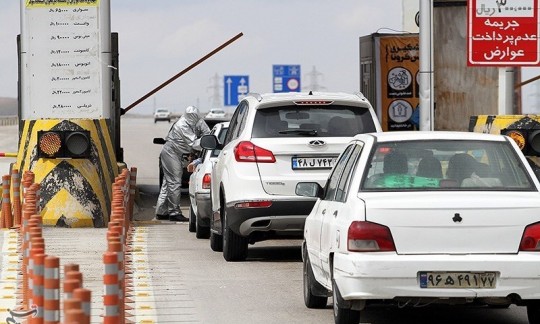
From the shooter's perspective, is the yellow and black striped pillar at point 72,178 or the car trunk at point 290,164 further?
the yellow and black striped pillar at point 72,178

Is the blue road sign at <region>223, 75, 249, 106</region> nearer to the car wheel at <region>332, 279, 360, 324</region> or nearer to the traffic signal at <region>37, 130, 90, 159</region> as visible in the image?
the traffic signal at <region>37, 130, 90, 159</region>

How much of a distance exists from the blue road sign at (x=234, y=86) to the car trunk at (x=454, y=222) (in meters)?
55.8

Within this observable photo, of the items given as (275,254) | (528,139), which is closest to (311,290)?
(275,254)

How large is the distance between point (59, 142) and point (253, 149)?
20.5 ft

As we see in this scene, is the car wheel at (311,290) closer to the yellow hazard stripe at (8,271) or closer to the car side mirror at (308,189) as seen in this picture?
the car side mirror at (308,189)

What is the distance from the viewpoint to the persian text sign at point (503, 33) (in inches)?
796

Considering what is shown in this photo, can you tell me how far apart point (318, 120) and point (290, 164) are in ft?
2.05

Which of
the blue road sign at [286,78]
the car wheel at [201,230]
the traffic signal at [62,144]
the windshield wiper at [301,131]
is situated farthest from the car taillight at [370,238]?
the blue road sign at [286,78]

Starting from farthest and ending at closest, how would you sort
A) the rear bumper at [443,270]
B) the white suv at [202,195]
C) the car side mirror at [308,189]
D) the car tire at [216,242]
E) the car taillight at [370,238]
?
the white suv at [202,195]
the car tire at [216,242]
the car side mirror at [308,189]
the car taillight at [370,238]
the rear bumper at [443,270]

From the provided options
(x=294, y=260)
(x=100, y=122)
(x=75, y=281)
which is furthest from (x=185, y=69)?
(x=75, y=281)

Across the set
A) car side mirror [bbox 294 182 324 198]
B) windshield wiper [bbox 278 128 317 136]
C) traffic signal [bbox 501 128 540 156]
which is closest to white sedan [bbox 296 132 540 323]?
car side mirror [bbox 294 182 324 198]

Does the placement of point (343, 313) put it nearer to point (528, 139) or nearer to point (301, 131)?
point (301, 131)

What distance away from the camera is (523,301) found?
10398 mm

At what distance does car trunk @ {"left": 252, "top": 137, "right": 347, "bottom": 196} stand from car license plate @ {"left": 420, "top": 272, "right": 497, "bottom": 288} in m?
5.90
